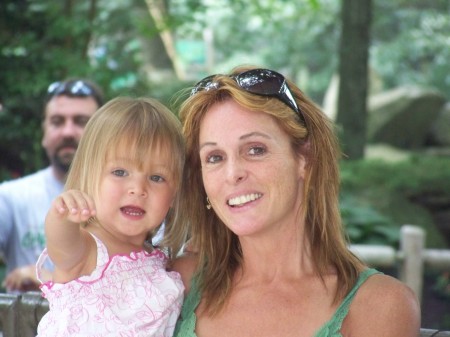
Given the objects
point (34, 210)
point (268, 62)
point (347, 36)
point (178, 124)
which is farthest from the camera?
point (268, 62)

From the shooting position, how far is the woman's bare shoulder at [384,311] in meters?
2.17

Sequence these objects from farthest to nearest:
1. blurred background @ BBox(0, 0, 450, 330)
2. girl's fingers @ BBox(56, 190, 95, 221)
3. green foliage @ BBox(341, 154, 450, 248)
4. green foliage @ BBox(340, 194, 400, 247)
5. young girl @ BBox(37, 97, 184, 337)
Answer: green foliage @ BBox(341, 154, 450, 248) → green foliage @ BBox(340, 194, 400, 247) → blurred background @ BBox(0, 0, 450, 330) → young girl @ BBox(37, 97, 184, 337) → girl's fingers @ BBox(56, 190, 95, 221)

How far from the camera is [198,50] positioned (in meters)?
17.0

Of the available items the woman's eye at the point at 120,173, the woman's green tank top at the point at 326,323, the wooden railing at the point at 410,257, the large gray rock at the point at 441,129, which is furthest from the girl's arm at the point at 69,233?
the large gray rock at the point at 441,129

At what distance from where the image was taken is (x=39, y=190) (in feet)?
13.5

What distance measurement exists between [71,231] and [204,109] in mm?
525

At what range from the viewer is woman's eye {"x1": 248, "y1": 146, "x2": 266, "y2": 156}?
232 cm

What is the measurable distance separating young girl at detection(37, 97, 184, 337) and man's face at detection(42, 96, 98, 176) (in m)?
1.79

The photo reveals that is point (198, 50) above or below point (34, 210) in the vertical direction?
below

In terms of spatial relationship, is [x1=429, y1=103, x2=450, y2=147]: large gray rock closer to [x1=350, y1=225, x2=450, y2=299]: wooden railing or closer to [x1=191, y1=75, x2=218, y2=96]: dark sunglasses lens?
[x1=350, y1=225, x2=450, y2=299]: wooden railing

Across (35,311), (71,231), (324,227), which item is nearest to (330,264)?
(324,227)

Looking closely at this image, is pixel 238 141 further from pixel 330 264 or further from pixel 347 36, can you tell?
pixel 347 36

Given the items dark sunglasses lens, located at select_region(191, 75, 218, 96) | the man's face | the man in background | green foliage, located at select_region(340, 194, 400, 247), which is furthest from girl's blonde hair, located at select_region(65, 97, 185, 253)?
green foliage, located at select_region(340, 194, 400, 247)

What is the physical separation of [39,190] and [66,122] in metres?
0.43
